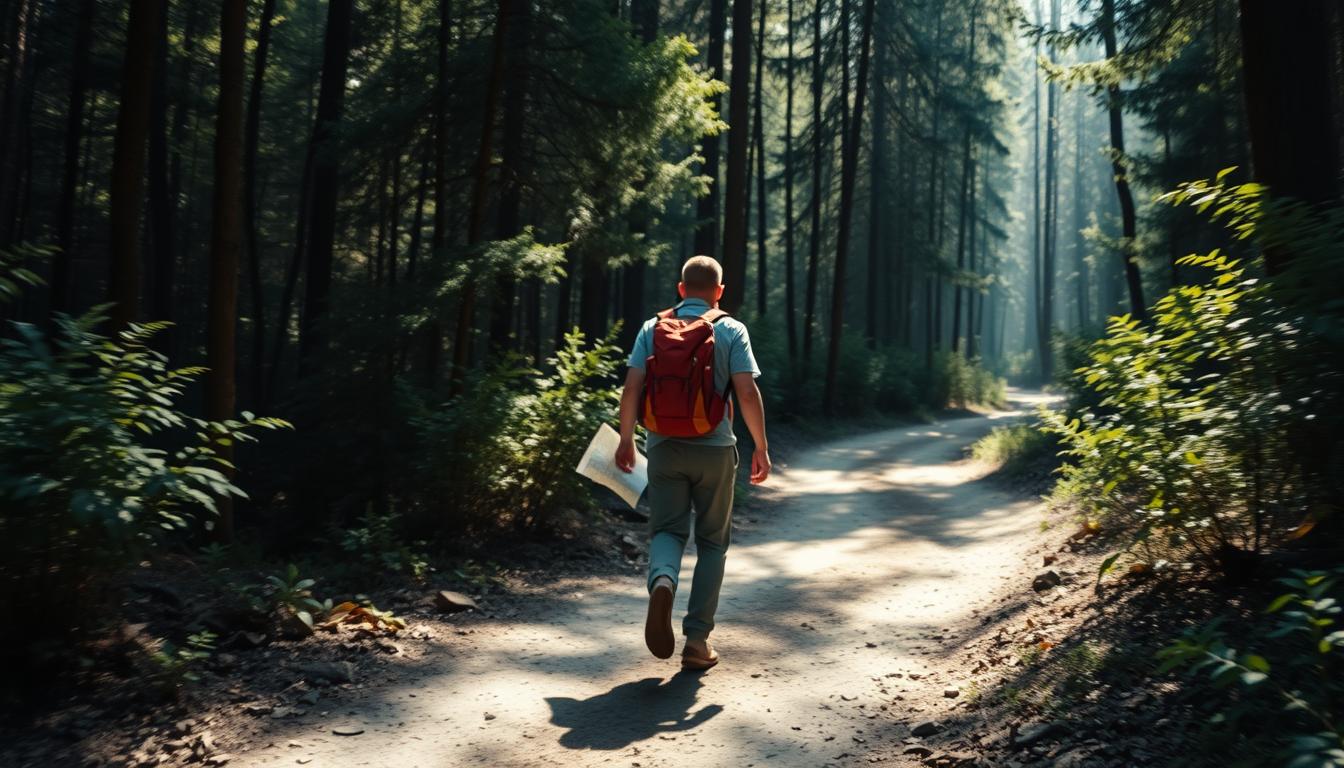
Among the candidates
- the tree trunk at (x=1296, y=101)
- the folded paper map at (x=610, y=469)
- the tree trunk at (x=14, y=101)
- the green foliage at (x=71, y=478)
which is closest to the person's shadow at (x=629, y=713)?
the folded paper map at (x=610, y=469)

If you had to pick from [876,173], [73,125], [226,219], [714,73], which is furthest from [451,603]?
[876,173]

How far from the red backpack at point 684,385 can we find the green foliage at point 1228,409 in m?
2.26

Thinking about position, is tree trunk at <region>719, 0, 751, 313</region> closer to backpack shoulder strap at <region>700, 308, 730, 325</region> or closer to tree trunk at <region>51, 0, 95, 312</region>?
backpack shoulder strap at <region>700, 308, 730, 325</region>

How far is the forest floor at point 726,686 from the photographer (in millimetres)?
4031

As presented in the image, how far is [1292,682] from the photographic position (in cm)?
335

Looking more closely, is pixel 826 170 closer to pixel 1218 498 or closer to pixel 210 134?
pixel 210 134

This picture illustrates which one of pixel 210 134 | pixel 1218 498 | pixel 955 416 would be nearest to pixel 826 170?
pixel 955 416

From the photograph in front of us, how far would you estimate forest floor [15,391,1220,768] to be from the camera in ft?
13.2

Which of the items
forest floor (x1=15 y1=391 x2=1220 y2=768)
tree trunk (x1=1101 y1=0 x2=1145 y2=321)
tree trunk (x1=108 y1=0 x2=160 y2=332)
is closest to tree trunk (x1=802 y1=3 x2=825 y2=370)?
tree trunk (x1=1101 y1=0 x2=1145 y2=321)

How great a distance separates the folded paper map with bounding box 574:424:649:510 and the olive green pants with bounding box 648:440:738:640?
1.61 feet

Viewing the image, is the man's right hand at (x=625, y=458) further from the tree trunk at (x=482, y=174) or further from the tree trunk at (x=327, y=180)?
the tree trunk at (x=327, y=180)

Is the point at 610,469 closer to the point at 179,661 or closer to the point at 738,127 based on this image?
the point at 179,661

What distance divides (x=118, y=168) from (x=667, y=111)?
668 centimetres

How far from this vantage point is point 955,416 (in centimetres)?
3434
